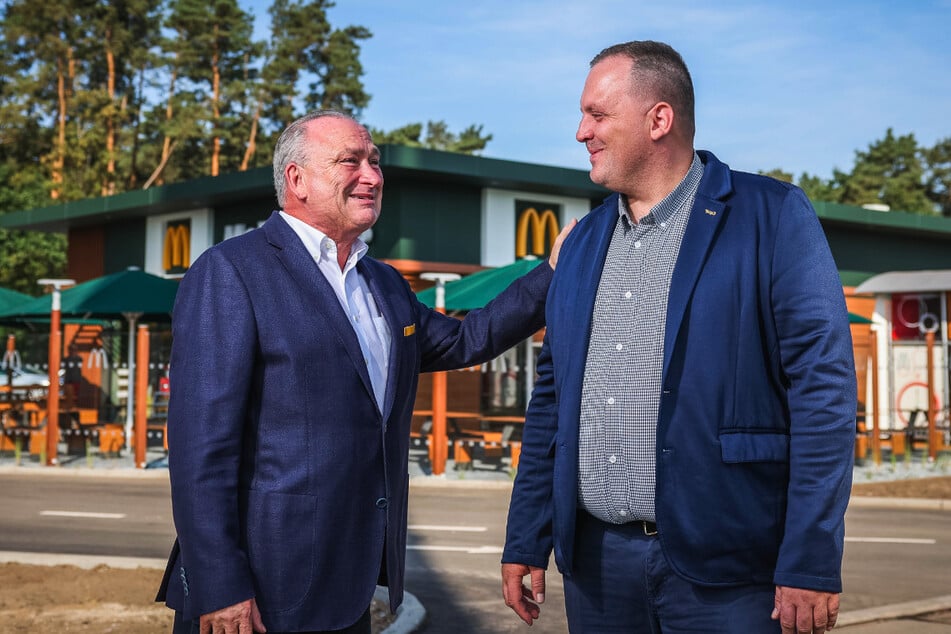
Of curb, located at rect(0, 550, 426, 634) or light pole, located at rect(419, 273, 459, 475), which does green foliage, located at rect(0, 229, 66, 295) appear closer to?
light pole, located at rect(419, 273, 459, 475)

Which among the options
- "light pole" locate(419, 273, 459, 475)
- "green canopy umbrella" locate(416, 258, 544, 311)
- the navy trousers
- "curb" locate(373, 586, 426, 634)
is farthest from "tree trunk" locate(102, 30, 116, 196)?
the navy trousers

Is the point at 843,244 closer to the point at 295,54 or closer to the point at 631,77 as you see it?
the point at 631,77

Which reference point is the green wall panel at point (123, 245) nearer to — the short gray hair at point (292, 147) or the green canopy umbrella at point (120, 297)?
the green canopy umbrella at point (120, 297)

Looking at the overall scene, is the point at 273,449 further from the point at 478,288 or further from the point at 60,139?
the point at 60,139

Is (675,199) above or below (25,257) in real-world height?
below

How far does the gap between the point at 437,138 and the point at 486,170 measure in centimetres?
4728

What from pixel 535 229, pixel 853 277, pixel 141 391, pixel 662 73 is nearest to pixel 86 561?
pixel 662 73

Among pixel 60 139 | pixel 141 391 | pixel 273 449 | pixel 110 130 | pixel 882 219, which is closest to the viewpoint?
pixel 273 449

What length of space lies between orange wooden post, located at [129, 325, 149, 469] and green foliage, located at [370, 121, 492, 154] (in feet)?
113

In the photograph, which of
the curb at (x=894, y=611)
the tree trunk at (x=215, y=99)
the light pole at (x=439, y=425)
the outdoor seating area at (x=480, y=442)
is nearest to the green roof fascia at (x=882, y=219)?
the outdoor seating area at (x=480, y=442)

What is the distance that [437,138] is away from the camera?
68.4 meters

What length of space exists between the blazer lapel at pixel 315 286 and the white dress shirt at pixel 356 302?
0.14 ft

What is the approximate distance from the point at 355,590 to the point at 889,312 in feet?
78.2

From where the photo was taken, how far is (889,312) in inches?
989
